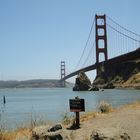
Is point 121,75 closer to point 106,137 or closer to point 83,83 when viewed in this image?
point 83,83

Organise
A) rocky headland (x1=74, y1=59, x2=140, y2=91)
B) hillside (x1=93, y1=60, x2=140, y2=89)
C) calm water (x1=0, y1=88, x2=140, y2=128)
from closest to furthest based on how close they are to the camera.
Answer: calm water (x1=0, y1=88, x2=140, y2=128) → rocky headland (x1=74, y1=59, x2=140, y2=91) → hillside (x1=93, y1=60, x2=140, y2=89)

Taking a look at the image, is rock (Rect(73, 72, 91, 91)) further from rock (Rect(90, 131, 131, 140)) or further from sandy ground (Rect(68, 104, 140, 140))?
rock (Rect(90, 131, 131, 140))

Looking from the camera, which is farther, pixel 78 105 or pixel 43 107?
pixel 43 107

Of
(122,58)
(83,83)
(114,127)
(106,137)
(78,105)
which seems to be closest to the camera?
(106,137)

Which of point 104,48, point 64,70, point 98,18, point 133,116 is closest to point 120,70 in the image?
point 104,48

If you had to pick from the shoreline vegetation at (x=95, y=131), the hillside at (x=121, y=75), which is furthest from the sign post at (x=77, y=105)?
A: the hillside at (x=121, y=75)

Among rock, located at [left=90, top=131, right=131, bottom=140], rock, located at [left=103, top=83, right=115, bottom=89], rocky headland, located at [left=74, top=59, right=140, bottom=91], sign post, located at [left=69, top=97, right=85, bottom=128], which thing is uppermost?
rocky headland, located at [left=74, top=59, right=140, bottom=91]

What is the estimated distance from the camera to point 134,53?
76.4 metres

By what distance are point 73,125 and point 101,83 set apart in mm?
106696

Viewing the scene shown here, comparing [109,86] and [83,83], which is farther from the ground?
[83,83]

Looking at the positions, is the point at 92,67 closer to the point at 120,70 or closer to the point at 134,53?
the point at 120,70

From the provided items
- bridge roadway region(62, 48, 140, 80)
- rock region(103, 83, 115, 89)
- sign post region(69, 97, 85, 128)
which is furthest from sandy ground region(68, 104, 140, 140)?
rock region(103, 83, 115, 89)

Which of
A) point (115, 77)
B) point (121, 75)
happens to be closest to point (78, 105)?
point (121, 75)

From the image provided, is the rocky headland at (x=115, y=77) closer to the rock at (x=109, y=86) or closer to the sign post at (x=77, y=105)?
the rock at (x=109, y=86)
